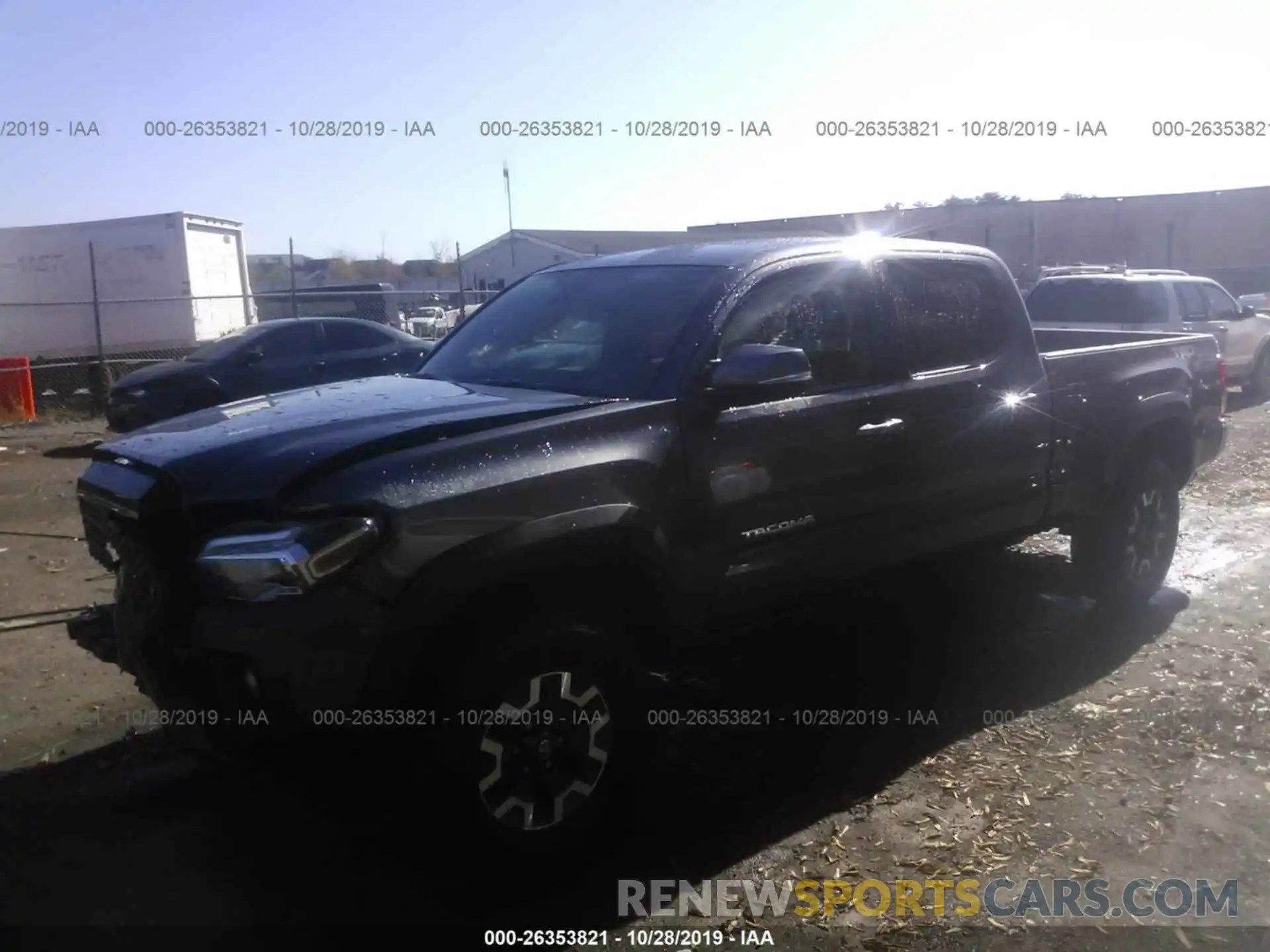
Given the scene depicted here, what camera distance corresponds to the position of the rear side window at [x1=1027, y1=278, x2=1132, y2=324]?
1364cm

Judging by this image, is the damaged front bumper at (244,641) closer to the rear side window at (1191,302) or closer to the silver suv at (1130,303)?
the silver suv at (1130,303)

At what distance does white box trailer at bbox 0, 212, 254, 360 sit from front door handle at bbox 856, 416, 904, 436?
17.9 m

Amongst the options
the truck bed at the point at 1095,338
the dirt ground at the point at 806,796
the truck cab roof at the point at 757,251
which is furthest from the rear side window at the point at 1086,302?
the truck cab roof at the point at 757,251

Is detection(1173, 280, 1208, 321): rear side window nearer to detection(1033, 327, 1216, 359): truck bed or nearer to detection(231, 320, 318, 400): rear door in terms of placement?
detection(1033, 327, 1216, 359): truck bed

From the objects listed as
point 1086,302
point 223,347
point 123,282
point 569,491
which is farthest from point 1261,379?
point 123,282

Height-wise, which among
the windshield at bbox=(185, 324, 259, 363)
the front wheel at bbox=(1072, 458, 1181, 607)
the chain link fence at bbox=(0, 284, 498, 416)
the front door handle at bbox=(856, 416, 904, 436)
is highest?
the chain link fence at bbox=(0, 284, 498, 416)

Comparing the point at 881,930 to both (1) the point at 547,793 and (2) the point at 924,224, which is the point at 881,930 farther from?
(2) the point at 924,224

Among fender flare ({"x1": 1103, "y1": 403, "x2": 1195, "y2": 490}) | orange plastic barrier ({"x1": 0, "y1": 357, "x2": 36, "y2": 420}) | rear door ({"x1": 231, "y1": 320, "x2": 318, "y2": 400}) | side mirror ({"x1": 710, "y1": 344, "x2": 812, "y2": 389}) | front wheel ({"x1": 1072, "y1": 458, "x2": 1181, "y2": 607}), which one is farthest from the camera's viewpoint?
orange plastic barrier ({"x1": 0, "y1": 357, "x2": 36, "y2": 420})

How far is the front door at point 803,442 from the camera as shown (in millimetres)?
4055

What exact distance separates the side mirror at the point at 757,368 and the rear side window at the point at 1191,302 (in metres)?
12.0

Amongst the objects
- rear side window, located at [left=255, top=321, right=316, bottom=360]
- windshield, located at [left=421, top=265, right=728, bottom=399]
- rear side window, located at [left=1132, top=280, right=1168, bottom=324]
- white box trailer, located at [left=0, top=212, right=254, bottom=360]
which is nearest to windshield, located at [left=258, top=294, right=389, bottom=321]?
white box trailer, located at [left=0, top=212, right=254, bottom=360]

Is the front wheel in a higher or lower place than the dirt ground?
higher

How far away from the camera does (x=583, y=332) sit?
15.2 feet

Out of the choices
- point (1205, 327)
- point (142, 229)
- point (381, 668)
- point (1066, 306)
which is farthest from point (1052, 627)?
point (142, 229)
